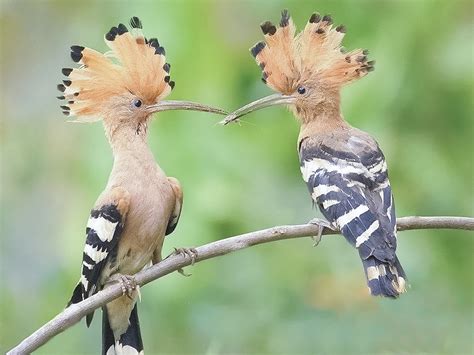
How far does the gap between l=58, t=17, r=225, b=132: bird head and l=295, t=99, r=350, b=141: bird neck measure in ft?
1.72

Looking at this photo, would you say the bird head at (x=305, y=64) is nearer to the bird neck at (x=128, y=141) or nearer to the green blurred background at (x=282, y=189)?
the bird neck at (x=128, y=141)

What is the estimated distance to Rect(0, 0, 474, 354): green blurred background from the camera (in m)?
3.73

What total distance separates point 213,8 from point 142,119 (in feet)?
4.86

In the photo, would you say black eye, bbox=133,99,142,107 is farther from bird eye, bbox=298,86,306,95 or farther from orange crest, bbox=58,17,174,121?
bird eye, bbox=298,86,306,95

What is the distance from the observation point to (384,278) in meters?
2.43

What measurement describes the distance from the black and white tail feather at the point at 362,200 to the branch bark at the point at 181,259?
0.12 m

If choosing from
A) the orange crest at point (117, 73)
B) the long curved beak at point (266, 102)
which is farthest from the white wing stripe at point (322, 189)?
the orange crest at point (117, 73)

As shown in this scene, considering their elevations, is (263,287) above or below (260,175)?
below

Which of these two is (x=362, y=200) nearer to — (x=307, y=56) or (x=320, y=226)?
(x=320, y=226)

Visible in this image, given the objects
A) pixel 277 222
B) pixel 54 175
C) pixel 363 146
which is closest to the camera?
pixel 363 146

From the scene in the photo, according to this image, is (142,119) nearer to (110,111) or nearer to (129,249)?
(110,111)

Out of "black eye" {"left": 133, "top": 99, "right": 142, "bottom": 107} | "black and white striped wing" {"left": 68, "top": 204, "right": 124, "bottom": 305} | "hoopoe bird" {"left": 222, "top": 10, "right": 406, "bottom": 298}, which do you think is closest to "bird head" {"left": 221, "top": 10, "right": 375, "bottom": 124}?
"hoopoe bird" {"left": 222, "top": 10, "right": 406, "bottom": 298}

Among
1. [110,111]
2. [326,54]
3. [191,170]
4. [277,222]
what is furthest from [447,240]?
[110,111]

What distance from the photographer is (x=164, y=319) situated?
3.96 metres
